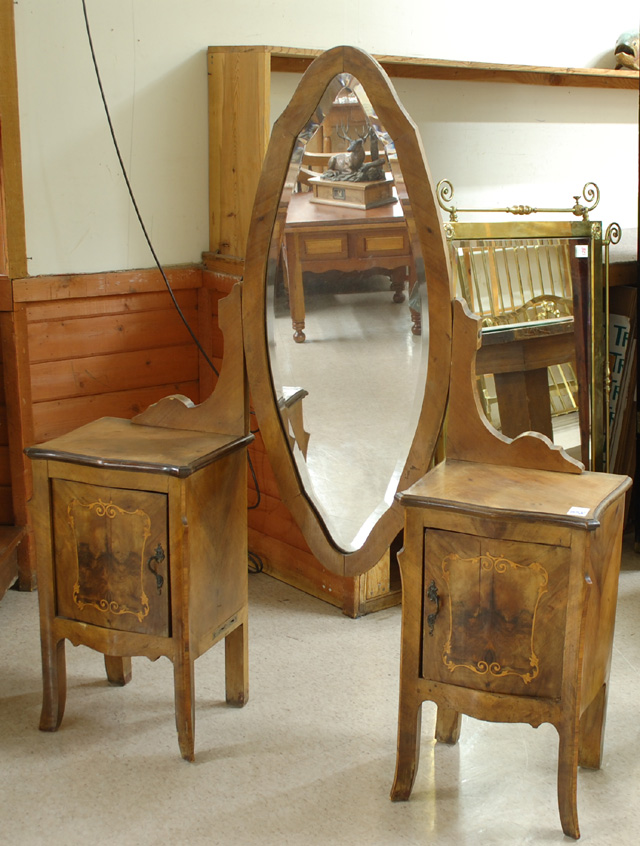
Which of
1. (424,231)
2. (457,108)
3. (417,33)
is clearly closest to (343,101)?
(424,231)

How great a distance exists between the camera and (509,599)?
1935 mm

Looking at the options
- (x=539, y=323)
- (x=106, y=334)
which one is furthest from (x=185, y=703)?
(x=539, y=323)

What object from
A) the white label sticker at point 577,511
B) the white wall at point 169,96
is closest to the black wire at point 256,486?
the white wall at point 169,96

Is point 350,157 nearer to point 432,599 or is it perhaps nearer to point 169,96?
point 432,599

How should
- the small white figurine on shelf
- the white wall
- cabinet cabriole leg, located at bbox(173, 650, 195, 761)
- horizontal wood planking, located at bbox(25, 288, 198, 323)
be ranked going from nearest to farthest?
cabinet cabriole leg, located at bbox(173, 650, 195, 761), the white wall, horizontal wood planking, located at bbox(25, 288, 198, 323), the small white figurine on shelf

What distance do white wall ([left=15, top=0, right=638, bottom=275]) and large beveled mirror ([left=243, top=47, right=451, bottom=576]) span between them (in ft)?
3.17

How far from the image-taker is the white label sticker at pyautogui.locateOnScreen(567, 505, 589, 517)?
185 cm

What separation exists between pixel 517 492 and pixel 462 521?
130mm

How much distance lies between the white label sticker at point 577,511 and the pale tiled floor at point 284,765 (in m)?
0.66

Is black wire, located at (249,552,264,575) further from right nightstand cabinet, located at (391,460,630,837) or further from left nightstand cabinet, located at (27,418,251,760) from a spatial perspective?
right nightstand cabinet, located at (391,460,630,837)

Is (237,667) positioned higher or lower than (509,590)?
lower

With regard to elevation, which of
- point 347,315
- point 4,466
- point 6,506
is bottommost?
point 6,506

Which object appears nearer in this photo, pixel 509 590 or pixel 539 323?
pixel 509 590

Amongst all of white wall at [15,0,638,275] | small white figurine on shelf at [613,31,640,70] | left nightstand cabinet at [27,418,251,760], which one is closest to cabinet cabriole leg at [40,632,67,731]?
left nightstand cabinet at [27,418,251,760]
